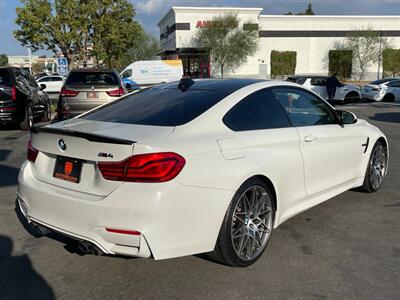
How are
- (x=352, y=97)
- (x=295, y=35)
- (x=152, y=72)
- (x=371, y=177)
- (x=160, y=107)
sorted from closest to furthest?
(x=160, y=107)
(x=371, y=177)
(x=352, y=97)
(x=152, y=72)
(x=295, y=35)

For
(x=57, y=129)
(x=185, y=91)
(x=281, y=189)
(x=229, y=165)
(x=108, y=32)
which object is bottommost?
(x=281, y=189)

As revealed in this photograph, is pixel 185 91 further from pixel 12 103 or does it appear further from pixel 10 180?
pixel 12 103

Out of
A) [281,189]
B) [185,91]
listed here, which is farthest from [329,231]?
[185,91]

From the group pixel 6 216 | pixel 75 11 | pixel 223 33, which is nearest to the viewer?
pixel 6 216

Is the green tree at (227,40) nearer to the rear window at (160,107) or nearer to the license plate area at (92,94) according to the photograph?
the license plate area at (92,94)

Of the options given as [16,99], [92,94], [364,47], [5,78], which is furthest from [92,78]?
[364,47]

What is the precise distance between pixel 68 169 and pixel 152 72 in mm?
32451

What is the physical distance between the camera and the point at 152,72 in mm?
35219

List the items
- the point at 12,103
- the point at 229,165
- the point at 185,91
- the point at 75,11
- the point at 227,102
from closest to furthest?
the point at 229,165
the point at 227,102
the point at 185,91
the point at 12,103
the point at 75,11

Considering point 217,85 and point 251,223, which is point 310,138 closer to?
point 217,85

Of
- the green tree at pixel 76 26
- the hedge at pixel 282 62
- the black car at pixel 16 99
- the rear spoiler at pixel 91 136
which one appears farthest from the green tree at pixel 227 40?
the rear spoiler at pixel 91 136

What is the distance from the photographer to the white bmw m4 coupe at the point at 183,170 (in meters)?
3.10

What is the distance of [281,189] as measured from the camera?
3.99 meters

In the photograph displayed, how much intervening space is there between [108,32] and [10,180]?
2075cm
